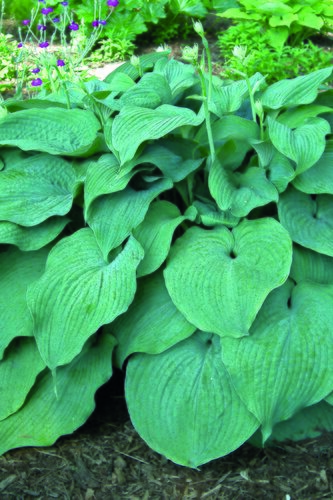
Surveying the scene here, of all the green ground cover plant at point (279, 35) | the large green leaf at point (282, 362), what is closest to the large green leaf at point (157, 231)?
the large green leaf at point (282, 362)

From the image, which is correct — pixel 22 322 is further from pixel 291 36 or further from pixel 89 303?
pixel 291 36

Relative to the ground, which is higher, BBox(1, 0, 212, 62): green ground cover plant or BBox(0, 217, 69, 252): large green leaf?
BBox(0, 217, 69, 252): large green leaf

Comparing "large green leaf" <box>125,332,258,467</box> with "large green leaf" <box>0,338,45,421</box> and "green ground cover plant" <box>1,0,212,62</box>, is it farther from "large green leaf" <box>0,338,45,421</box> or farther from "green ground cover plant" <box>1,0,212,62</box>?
"green ground cover plant" <box>1,0,212,62</box>

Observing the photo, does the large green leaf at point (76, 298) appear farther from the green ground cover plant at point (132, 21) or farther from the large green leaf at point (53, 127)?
the green ground cover plant at point (132, 21)

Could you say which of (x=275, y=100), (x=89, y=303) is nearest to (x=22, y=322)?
(x=89, y=303)

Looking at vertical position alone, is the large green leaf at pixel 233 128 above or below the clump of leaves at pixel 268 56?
above

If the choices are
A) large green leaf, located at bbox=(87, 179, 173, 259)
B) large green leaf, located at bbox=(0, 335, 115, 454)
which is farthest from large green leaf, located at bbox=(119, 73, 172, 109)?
large green leaf, located at bbox=(0, 335, 115, 454)

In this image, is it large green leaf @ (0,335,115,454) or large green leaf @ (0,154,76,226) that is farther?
large green leaf @ (0,154,76,226)
